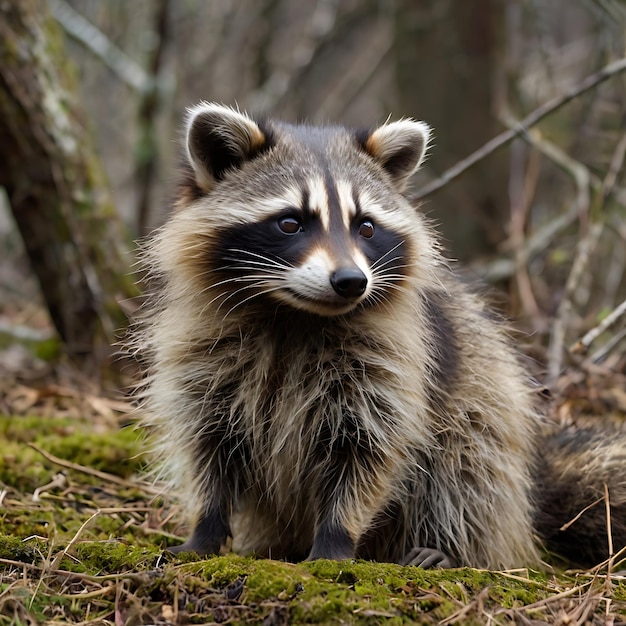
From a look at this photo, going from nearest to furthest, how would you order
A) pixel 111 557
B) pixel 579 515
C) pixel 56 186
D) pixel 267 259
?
pixel 111 557 → pixel 267 259 → pixel 579 515 → pixel 56 186

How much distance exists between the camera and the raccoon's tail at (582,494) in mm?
4512

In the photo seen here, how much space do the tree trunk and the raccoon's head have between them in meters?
2.86

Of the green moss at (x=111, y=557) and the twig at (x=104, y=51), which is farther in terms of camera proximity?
the twig at (x=104, y=51)

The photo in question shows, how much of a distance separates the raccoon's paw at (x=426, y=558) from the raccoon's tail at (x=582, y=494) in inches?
28.3

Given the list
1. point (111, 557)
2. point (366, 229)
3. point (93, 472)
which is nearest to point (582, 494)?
point (366, 229)

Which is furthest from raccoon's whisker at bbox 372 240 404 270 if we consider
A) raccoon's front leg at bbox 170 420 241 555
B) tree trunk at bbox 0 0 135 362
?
tree trunk at bbox 0 0 135 362

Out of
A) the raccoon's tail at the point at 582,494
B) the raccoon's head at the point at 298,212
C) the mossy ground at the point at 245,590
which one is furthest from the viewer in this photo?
the raccoon's tail at the point at 582,494

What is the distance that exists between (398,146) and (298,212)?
0.97 metres

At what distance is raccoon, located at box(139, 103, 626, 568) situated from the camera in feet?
13.1

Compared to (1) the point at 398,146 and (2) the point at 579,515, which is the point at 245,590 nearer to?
(2) the point at 579,515

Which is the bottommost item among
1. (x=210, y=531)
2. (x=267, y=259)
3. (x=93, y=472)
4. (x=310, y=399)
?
(x=210, y=531)

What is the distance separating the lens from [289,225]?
13.0ft

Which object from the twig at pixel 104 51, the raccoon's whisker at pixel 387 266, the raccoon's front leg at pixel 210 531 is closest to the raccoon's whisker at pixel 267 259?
the raccoon's whisker at pixel 387 266

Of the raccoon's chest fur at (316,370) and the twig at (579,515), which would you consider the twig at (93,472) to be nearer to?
the raccoon's chest fur at (316,370)
